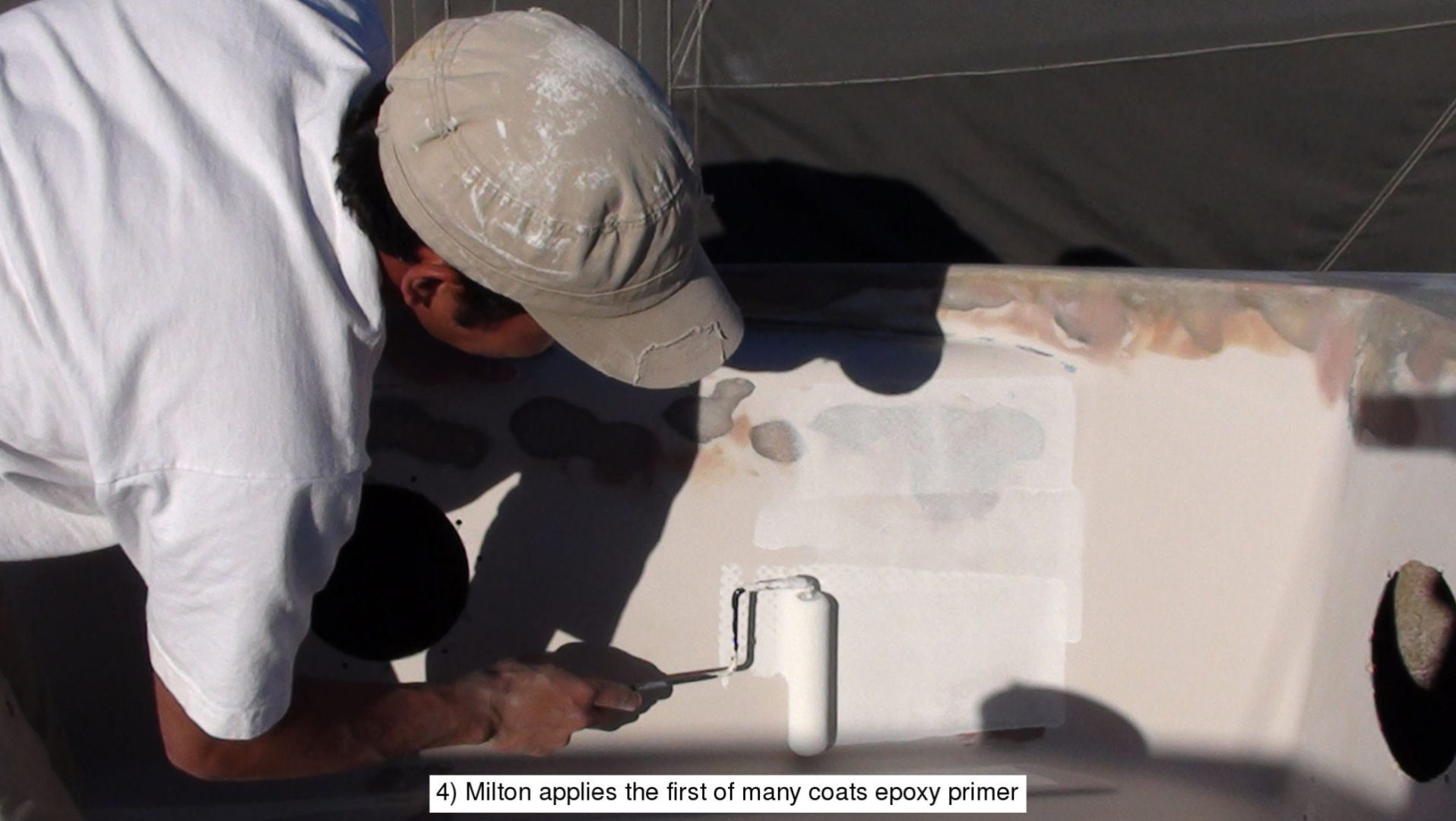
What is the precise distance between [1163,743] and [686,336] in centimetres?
83

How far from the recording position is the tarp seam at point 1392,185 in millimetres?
1637

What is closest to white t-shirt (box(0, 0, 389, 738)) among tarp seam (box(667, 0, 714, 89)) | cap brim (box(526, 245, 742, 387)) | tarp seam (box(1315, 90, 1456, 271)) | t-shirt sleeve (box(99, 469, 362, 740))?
t-shirt sleeve (box(99, 469, 362, 740))

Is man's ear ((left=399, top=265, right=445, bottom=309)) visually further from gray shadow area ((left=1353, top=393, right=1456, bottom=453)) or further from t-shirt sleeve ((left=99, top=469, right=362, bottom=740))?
gray shadow area ((left=1353, top=393, right=1456, bottom=453))

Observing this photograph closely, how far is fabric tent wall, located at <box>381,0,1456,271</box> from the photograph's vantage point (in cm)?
164

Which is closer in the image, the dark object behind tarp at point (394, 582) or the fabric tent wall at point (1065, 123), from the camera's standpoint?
the dark object behind tarp at point (394, 582)

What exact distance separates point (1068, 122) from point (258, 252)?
1.23 meters

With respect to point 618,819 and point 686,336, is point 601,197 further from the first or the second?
point 618,819

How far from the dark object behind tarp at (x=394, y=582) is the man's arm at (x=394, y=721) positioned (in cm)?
19

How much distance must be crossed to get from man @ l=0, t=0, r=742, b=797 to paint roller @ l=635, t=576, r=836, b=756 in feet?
1.77

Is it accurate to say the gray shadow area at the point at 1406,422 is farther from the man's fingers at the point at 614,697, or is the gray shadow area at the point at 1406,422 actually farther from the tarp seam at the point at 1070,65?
the man's fingers at the point at 614,697

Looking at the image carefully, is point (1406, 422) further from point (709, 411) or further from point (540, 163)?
point (540, 163)

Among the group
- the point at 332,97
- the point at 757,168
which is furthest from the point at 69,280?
the point at 757,168

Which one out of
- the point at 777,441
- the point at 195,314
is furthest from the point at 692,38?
the point at 195,314

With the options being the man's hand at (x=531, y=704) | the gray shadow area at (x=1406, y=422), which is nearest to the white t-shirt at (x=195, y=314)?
the man's hand at (x=531, y=704)
